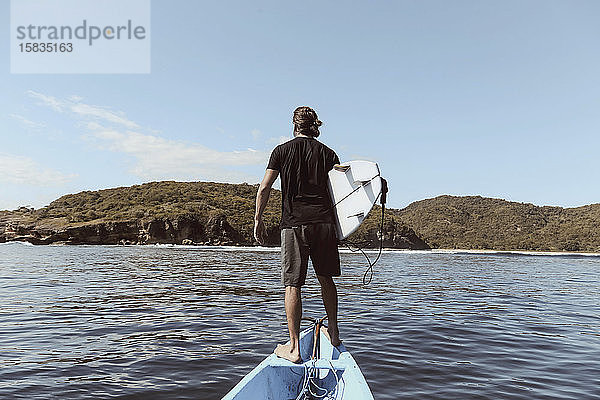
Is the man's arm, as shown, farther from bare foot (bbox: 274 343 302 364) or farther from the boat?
the boat

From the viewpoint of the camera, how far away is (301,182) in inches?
177

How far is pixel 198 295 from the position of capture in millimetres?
13766

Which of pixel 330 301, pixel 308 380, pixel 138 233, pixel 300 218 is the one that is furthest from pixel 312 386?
pixel 138 233

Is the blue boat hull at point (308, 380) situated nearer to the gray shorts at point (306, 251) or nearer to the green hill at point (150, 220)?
the gray shorts at point (306, 251)

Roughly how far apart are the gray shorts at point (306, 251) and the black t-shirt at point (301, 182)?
0.30 ft

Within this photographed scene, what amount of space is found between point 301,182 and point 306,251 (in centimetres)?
71

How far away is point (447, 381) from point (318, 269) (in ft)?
8.63

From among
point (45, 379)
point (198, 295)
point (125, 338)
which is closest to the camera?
point (45, 379)

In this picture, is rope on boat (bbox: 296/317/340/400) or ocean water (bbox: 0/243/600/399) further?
ocean water (bbox: 0/243/600/399)

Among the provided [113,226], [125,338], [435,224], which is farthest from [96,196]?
[125,338]

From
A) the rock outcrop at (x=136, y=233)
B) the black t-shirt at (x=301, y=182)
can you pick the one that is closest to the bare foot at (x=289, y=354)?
the black t-shirt at (x=301, y=182)

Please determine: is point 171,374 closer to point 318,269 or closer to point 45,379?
point 45,379

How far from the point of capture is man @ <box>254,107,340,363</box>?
173 inches

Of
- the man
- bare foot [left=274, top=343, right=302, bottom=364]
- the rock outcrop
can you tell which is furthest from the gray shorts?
the rock outcrop
